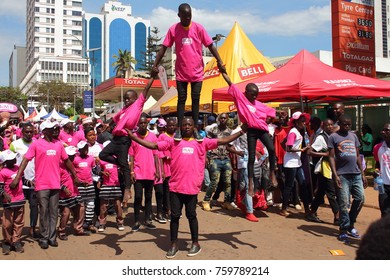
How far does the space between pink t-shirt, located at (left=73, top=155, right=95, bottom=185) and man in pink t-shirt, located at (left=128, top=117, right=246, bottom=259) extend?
1.90 meters

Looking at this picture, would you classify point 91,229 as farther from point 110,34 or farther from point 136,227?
point 110,34

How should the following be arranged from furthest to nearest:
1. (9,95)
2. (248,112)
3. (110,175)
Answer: (9,95) → (110,175) → (248,112)

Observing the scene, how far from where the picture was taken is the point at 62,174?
613 cm

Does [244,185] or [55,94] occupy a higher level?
[55,94]

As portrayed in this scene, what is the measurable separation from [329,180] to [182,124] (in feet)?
10.6

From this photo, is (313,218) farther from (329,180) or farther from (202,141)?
(202,141)

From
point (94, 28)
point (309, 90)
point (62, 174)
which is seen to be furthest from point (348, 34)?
point (94, 28)

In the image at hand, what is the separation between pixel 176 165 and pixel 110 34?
10958 cm

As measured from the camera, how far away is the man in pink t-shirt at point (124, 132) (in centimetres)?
488

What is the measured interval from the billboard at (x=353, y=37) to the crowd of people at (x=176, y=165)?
876cm

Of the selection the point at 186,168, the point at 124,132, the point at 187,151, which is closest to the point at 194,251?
the point at 186,168

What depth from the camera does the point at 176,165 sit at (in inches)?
200

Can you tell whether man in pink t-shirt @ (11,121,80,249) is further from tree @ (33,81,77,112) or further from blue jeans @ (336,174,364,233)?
tree @ (33,81,77,112)

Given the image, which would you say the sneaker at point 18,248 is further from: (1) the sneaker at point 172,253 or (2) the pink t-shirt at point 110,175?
(1) the sneaker at point 172,253
